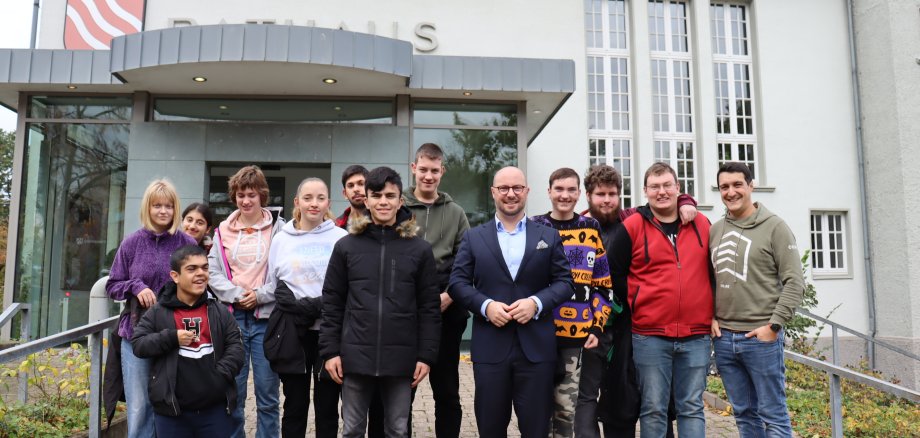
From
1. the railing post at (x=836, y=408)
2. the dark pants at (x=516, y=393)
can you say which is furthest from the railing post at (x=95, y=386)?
the railing post at (x=836, y=408)

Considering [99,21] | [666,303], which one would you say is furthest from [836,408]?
[99,21]

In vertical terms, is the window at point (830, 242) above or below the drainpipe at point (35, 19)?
below

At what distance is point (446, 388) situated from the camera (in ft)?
12.3

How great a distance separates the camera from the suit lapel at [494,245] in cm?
332

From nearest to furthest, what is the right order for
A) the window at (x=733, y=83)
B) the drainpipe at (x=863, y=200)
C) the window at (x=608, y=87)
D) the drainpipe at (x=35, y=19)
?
the drainpipe at (x=35, y=19), the window at (x=608, y=87), the drainpipe at (x=863, y=200), the window at (x=733, y=83)

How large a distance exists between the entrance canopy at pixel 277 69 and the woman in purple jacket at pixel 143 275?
5.00 m

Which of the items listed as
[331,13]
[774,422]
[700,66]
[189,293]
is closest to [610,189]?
[774,422]

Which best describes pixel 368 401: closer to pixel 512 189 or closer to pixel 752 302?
pixel 512 189

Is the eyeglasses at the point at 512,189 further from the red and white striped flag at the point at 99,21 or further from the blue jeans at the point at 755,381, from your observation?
the red and white striped flag at the point at 99,21

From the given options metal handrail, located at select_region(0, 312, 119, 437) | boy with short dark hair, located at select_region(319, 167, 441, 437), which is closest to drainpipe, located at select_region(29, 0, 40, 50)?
metal handrail, located at select_region(0, 312, 119, 437)

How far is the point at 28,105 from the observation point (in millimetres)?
9805

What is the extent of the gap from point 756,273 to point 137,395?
3.86 metres

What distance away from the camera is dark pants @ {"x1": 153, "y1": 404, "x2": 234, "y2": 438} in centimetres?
325

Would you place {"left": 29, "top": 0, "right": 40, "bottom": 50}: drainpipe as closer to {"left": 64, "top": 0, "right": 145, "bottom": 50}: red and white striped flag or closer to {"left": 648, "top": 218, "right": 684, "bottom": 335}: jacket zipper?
{"left": 64, "top": 0, "right": 145, "bottom": 50}: red and white striped flag
